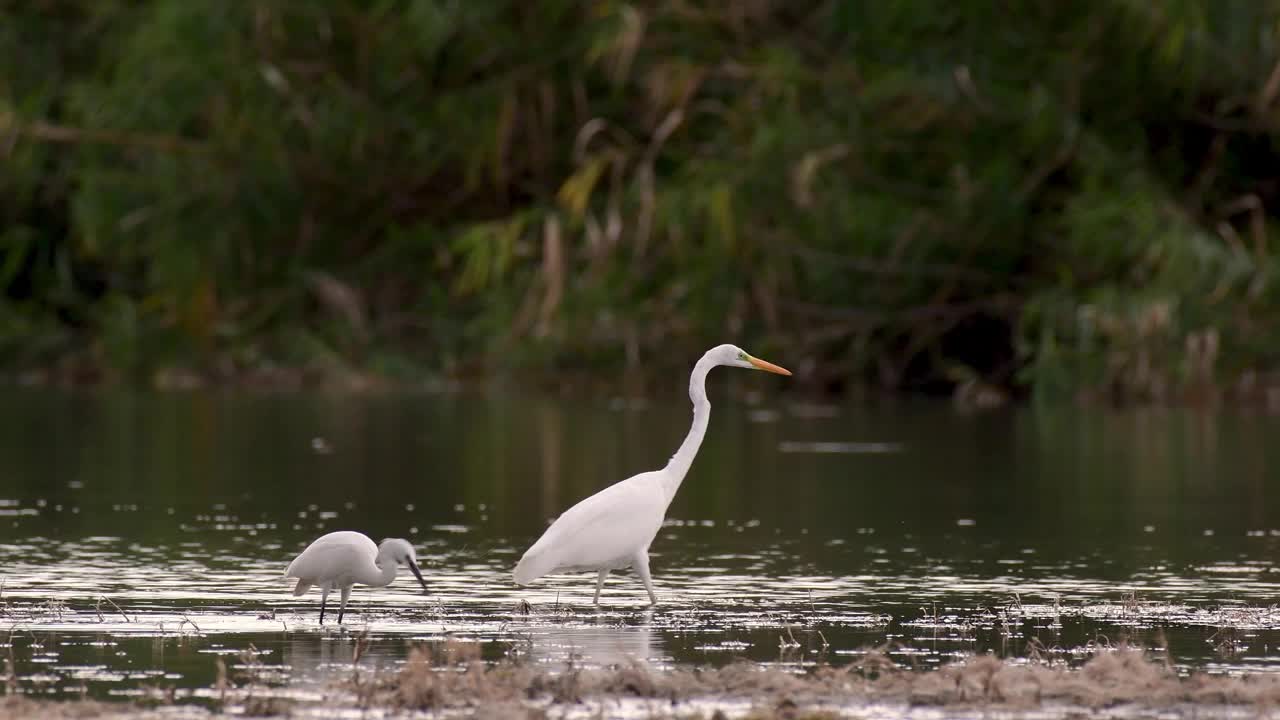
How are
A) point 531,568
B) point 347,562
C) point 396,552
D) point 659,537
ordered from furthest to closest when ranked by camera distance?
1. point 659,537
2. point 531,568
3. point 396,552
4. point 347,562

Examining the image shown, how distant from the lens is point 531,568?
10.3m

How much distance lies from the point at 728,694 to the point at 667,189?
73.4 feet

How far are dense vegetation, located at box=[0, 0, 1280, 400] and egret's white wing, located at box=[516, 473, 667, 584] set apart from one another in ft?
55.2

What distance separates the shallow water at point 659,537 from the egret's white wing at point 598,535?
236 millimetres

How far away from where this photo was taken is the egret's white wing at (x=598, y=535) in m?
10.3

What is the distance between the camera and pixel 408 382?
3272 centimetres

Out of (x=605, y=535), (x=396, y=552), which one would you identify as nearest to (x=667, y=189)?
→ (x=605, y=535)

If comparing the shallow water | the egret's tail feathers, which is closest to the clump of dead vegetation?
the shallow water

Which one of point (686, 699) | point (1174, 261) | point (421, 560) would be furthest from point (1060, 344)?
point (686, 699)

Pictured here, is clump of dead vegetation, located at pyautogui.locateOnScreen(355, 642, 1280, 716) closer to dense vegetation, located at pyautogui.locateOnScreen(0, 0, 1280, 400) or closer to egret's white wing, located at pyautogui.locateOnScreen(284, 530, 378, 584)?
egret's white wing, located at pyautogui.locateOnScreen(284, 530, 378, 584)

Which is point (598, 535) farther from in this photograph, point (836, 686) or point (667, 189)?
point (667, 189)

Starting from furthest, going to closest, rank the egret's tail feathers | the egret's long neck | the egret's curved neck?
the egret's long neck < the egret's tail feathers < the egret's curved neck

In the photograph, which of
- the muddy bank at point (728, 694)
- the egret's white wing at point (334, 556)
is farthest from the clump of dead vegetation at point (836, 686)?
the egret's white wing at point (334, 556)

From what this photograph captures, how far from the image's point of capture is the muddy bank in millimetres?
7758
